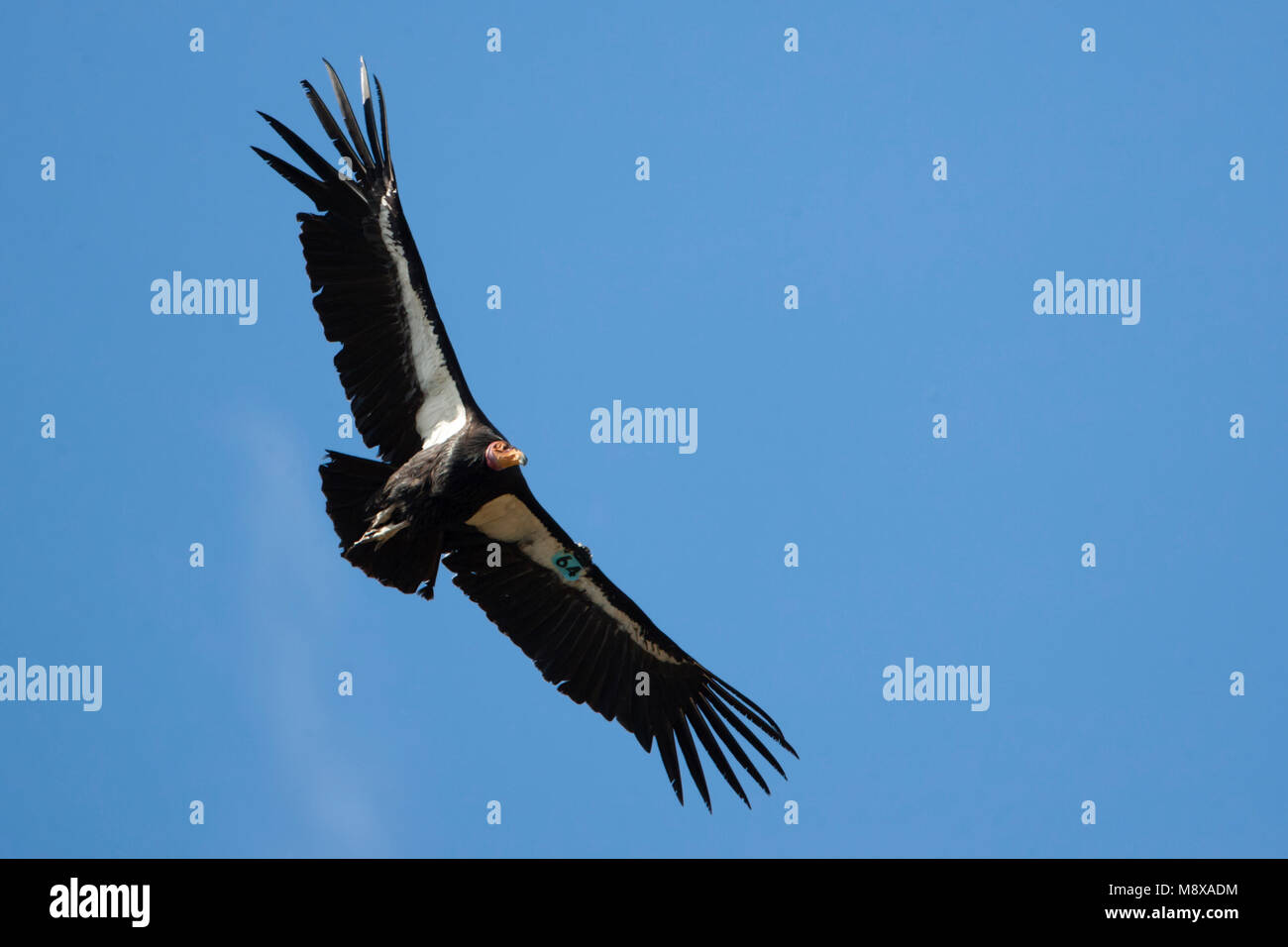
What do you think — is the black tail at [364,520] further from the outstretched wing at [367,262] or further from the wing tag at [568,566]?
the wing tag at [568,566]

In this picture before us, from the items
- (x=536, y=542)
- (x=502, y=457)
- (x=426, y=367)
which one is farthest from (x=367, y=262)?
(x=536, y=542)

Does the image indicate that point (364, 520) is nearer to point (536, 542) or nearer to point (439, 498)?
point (439, 498)

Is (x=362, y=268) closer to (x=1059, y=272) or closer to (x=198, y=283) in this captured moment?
(x=198, y=283)

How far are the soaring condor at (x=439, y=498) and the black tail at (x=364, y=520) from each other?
0.05 ft

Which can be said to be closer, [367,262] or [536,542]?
[367,262]

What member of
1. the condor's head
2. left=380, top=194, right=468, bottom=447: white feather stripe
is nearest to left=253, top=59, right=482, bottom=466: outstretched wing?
left=380, top=194, right=468, bottom=447: white feather stripe

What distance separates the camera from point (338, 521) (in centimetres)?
1878

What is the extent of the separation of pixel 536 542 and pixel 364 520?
7.78ft

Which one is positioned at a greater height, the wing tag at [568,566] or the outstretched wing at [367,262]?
the outstretched wing at [367,262]

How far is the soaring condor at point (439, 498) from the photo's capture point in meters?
18.6

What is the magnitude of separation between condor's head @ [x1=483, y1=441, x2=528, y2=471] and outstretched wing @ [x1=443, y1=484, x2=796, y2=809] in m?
1.92

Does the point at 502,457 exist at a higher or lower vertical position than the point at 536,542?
higher

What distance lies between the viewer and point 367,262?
62.0 feet

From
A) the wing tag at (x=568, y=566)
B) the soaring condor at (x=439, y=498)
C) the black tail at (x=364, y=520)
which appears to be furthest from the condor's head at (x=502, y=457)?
the wing tag at (x=568, y=566)
